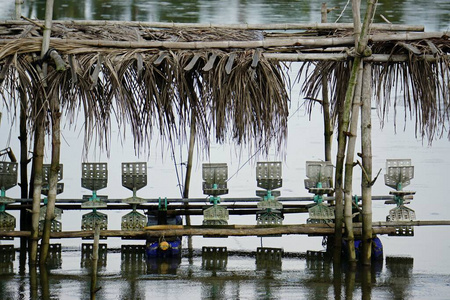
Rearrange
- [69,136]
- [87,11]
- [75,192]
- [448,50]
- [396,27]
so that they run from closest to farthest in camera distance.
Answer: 1. [448,50]
2. [396,27]
3. [75,192]
4. [69,136]
5. [87,11]

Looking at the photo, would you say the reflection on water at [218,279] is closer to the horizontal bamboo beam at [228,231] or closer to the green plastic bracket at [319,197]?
the horizontal bamboo beam at [228,231]

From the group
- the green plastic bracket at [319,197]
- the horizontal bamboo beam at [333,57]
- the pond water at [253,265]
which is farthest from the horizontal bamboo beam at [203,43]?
the green plastic bracket at [319,197]

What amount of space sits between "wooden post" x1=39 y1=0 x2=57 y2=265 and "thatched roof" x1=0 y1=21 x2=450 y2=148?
0.40 ft

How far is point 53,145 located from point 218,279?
239cm

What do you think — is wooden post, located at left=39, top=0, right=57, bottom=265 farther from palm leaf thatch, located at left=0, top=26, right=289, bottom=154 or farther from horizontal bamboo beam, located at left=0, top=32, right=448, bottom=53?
horizontal bamboo beam, located at left=0, top=32, right=448, bottom=53

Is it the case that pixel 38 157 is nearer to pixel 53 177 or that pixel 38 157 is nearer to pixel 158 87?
pixel 53 177

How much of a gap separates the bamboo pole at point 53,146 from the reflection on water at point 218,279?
0.37m

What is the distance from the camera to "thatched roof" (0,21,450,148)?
1048cm

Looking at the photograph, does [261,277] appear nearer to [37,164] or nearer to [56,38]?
[37,164]

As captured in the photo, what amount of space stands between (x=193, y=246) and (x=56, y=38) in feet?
12.2

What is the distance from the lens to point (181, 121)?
1115 centimetres

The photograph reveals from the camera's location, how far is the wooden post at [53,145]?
1051 cm

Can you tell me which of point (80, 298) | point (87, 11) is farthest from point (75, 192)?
point (87, 11)

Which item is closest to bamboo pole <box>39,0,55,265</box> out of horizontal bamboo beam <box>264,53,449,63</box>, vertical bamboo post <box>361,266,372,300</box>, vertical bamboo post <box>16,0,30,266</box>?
vertical bamboo post <box>16,0,30,266</box>
